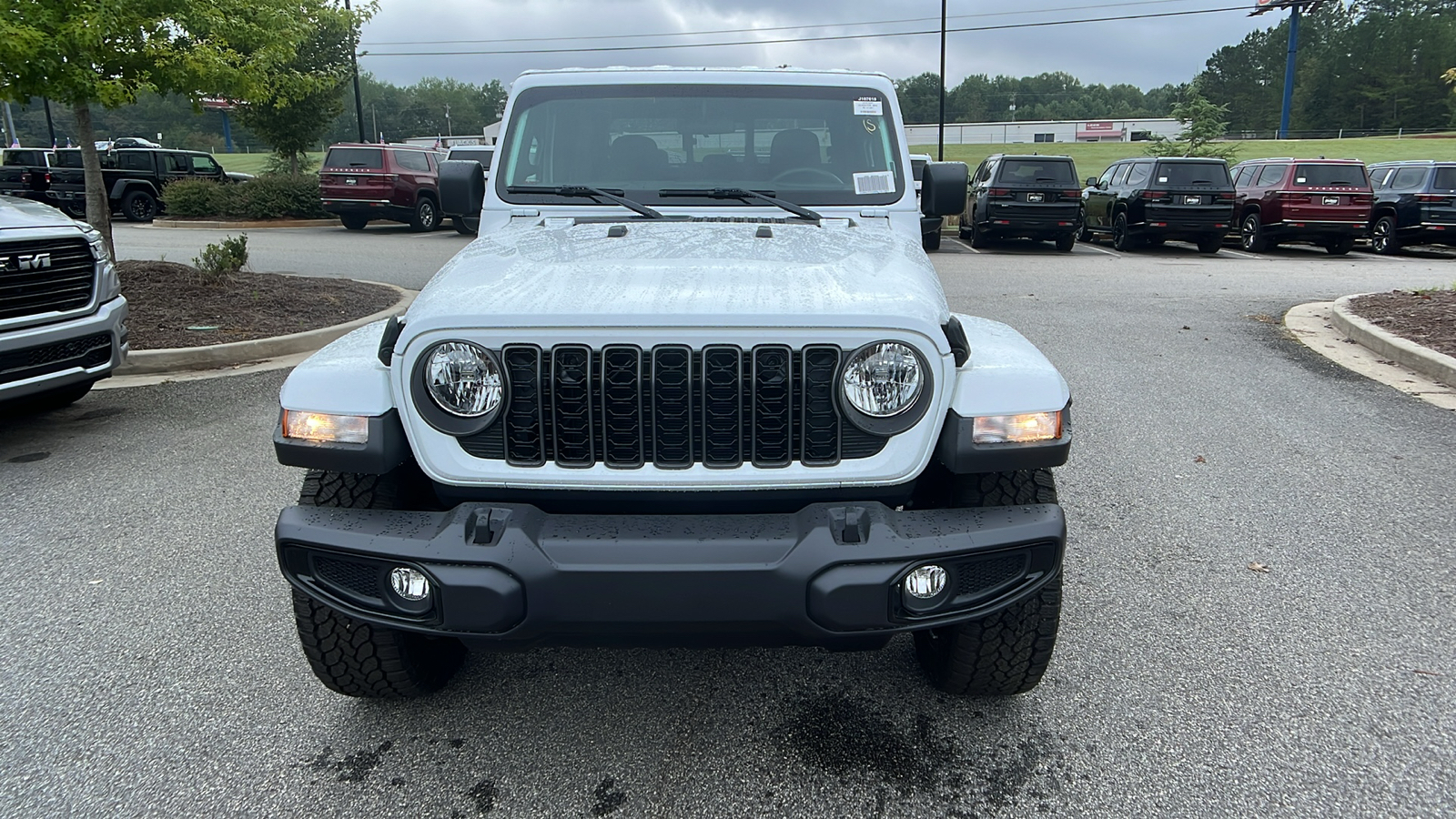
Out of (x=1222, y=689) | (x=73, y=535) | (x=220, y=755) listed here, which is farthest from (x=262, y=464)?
(x=1222, y=689)

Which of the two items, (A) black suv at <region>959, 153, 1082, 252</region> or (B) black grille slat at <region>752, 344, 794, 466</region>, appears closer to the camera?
(B) black grille slat at <region>752, 344, 794, 466</region>

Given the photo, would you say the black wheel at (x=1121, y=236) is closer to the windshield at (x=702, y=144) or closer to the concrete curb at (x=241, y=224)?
the windshield at (x=702, y=144)

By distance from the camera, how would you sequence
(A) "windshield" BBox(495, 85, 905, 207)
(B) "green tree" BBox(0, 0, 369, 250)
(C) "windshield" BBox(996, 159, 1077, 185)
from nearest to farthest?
1. (A) "windshield" BBox(495, 85, 905, 207)
2. (B) "green tree" BBox(0, 0, 369, 250)
3. (C) "windshield" BBox(996, 159, 1077, 185)

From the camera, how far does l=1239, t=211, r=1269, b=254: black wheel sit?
17.8 m

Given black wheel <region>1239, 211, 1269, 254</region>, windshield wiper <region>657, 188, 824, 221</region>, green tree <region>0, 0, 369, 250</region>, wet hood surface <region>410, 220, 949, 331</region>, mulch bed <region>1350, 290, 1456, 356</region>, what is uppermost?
green tree <region>0, 0, 369, 250</region>

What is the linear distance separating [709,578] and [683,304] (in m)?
0.64

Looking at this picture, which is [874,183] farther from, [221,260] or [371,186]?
[371,186]

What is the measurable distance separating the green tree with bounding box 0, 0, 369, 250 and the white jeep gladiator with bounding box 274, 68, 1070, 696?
6624 millimetres

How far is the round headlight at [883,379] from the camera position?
226cm

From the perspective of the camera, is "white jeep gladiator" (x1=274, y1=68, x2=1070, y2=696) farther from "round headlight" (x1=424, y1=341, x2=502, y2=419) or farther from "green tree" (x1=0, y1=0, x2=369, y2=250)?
"green tree" (x1=0, y1=0, x2=369, y2=250)

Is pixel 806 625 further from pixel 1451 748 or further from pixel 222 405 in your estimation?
pixel 222 405

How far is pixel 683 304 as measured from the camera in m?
2.26

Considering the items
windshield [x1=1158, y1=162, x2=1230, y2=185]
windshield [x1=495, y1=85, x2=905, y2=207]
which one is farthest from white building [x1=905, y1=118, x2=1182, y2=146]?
windshield [x1=495, y1=85, x2=905, y2=207]

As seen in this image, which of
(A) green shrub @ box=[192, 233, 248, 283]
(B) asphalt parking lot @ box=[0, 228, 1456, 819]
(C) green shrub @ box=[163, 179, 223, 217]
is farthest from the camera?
(C) green shrub @ box=[163, 179, 223, 217]
